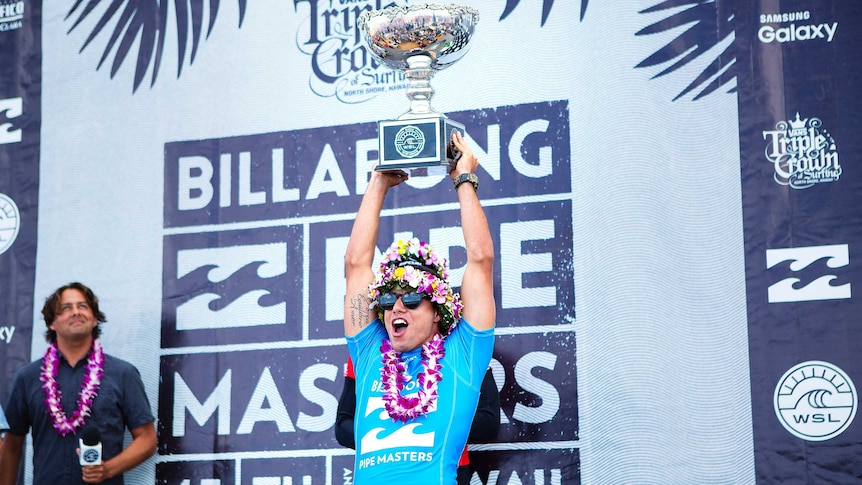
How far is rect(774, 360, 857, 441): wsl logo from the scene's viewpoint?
4.31 m

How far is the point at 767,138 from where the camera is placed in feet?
14.9

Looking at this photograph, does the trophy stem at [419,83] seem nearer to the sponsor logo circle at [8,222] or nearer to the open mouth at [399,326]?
the open mouth at [399,326]

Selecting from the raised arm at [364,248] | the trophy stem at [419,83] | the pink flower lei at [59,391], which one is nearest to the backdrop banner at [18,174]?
the pink flower lei at [59,391]

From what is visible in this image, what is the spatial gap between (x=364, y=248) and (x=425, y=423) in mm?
696

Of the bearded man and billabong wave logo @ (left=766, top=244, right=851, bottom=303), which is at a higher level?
billabong wave logo @ (left=766, top=244, right=851, bottom=303)

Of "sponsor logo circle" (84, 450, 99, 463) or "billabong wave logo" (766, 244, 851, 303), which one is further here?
"sponsor logo circle" (84, 450, 99, 463)

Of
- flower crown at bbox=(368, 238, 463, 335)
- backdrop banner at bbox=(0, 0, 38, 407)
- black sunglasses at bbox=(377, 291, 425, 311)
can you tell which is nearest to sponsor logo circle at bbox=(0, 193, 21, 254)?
backdrop banner at bbox=(0, 0, 38, 407)

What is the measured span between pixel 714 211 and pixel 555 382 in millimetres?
898

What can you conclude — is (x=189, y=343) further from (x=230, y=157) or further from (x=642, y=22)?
(x=642, y=22)

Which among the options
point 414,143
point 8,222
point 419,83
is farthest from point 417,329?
point 8,222

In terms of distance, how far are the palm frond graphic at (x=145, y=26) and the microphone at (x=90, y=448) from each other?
163cm

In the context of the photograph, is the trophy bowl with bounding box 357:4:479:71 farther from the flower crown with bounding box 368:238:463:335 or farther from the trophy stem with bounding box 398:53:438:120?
the flower crown with bounding box 368:238:463:335

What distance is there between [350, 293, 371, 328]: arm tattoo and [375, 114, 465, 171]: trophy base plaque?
1.52ft

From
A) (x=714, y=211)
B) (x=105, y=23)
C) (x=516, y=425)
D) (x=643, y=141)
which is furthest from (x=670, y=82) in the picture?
(x=105, y=23)
